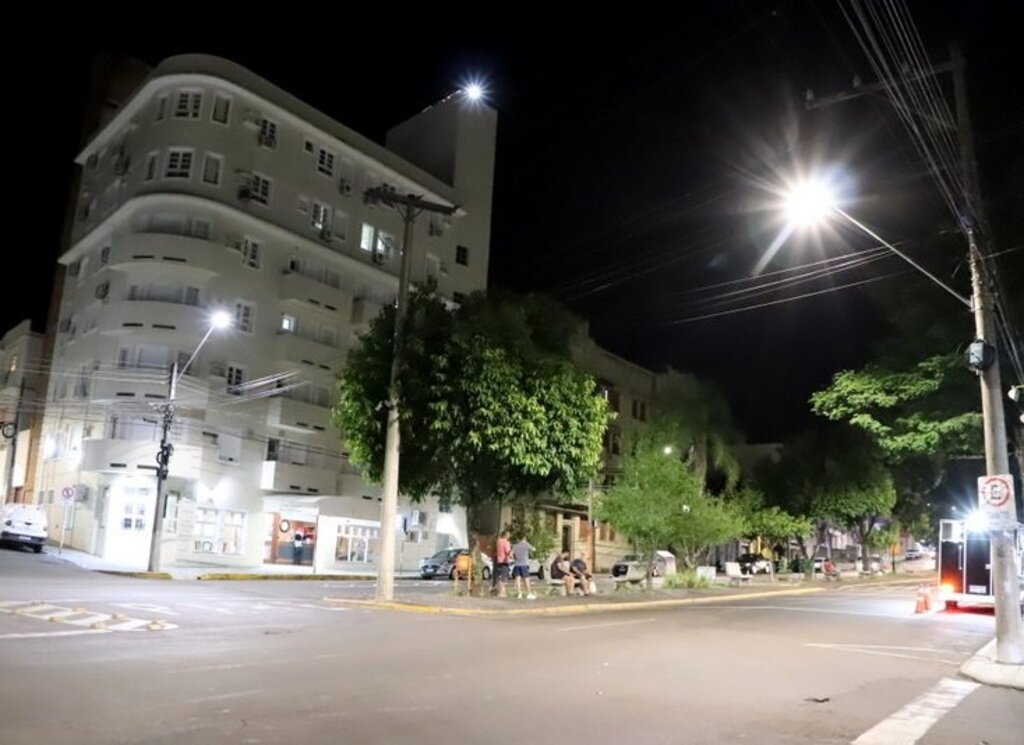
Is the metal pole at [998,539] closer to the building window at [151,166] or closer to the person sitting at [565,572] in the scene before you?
the person sitting at [565,572]

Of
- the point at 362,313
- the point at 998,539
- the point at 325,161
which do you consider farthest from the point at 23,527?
the point at 998,539

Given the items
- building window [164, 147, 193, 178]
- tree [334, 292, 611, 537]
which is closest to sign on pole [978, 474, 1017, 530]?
tree [334, 292, 611, 537]

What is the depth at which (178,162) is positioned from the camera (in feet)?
138

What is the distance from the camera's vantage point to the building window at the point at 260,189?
4347cm

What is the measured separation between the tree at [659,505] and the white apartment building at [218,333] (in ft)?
43.2

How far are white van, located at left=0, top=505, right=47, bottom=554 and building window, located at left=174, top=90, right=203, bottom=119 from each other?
62.0 feet

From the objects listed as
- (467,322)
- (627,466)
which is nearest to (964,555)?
(627,466)

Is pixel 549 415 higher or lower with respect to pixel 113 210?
lower

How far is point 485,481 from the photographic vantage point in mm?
24344

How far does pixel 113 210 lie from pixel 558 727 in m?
41.3

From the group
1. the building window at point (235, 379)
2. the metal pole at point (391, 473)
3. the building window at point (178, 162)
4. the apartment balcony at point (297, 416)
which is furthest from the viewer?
the apartment balcony at point (297, 416)

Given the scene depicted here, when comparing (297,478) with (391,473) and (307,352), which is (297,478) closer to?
(307,352)

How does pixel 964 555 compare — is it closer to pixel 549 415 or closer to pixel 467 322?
pixel 549 415

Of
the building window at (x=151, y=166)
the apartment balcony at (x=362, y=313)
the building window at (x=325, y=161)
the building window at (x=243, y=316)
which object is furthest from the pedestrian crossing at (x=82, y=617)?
the building window at (x=325, y=161)
